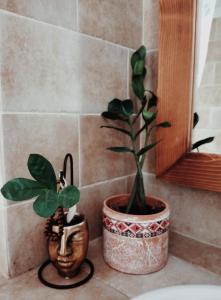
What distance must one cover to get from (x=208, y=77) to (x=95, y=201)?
0.46m

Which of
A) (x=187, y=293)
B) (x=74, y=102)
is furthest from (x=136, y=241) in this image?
(x=74, y=102)

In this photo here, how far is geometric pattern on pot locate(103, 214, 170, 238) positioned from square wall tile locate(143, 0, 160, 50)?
20.6 inches

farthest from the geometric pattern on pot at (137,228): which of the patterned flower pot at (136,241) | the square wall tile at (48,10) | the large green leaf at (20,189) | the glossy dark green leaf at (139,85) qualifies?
the square wall tile at (48,10)

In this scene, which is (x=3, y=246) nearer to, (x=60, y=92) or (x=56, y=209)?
(x=56, y=209)

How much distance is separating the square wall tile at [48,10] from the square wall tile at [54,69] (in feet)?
0.05

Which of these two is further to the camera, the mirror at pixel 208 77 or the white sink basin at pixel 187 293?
the mirror at pixel 208 77

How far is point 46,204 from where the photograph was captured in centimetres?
47

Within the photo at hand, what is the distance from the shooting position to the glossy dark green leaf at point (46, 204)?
1.50ft

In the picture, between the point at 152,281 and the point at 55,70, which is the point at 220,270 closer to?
the point at 152,281

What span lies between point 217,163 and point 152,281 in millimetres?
324

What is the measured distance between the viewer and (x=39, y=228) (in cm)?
63

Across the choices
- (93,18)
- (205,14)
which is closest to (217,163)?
(205,14)

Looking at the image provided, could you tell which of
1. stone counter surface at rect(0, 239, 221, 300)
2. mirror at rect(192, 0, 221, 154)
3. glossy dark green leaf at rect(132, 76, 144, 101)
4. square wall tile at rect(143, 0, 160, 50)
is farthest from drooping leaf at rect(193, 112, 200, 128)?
stone counter surface at rect(0, 239, 221, 300)

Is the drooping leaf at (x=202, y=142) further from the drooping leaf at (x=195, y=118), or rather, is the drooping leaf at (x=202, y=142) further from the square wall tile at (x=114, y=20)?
the square wall tile at (x=114, y=20)
